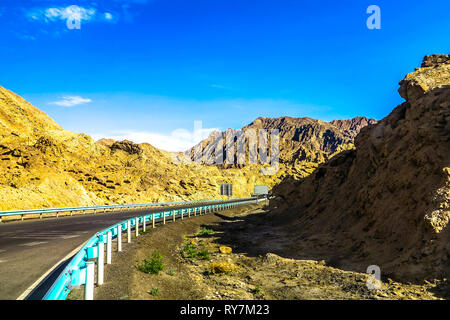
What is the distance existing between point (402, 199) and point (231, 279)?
7.93m

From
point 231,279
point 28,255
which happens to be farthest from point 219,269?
point 28,255

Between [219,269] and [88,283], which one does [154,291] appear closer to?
[88,283]

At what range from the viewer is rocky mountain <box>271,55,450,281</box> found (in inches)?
404

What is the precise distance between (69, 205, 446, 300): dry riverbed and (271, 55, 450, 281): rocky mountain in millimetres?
1103

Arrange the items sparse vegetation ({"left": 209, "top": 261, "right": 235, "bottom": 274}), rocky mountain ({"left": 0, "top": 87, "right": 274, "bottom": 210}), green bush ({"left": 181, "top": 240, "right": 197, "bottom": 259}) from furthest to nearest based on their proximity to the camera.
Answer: rocky mountain ({"left": 0, "top": 87, "right": 274, "bottom": 210})
green bush ({"left": 181, "top": 240, "right": 197, "bottom": 259})
sparse vegetation ({"left": 209, "top": 261, "right": 235, "bottom": 274})

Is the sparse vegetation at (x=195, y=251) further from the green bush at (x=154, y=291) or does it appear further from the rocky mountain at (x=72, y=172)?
the rocky mountain at (x=72, y=172)

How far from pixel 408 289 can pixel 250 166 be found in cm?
14406

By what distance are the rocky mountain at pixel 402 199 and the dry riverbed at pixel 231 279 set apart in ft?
3.62

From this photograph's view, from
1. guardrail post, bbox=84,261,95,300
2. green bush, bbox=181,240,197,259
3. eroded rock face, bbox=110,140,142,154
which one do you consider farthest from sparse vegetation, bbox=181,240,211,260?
eroded rock face, bbox=110,140,142,154

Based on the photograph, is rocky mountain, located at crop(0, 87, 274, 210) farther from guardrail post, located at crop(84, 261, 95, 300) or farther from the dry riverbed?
guardrail post, located at crop(84, 261, 95, 300)

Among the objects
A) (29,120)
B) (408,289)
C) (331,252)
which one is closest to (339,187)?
(331,252)

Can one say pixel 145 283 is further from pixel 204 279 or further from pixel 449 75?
pixel 449 75

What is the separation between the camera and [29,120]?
2432 inches
